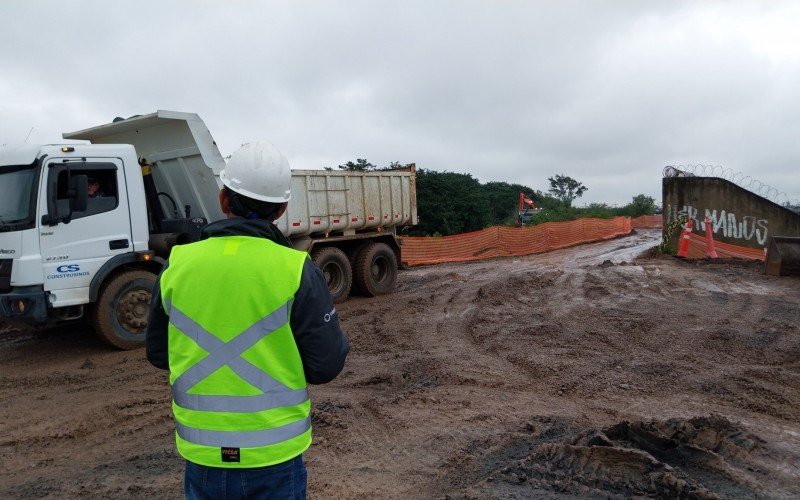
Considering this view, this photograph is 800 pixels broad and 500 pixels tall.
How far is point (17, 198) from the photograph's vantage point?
722cm

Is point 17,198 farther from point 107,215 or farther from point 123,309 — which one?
point 123,309

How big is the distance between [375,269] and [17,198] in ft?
21.9

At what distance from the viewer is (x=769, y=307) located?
9508mm

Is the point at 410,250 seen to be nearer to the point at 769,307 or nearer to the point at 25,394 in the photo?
the point at 769,307

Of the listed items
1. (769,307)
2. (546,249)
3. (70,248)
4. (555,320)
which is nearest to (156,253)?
(70,248)

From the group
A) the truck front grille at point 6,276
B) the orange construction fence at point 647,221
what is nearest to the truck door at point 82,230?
the truck front grille at point 6,276

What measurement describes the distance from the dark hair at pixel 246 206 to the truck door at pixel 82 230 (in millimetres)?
6005

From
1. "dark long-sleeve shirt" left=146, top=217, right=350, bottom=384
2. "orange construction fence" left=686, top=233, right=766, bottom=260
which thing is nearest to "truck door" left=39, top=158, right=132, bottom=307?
"dark long-sleeve shirt" left=146, top=217, right=350, bottom=384

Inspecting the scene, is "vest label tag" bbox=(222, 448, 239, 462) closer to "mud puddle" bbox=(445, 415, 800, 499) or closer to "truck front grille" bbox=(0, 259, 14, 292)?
"mud puddle" bbox=(445, 415, 800, 499)

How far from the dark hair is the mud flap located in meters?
12.9

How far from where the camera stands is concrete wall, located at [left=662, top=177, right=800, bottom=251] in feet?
55.5

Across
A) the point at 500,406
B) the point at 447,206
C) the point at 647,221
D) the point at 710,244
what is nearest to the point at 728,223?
the point at 710,244

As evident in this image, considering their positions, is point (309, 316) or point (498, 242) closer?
point (309, 316)

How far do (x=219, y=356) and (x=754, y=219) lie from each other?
60.6 feet
